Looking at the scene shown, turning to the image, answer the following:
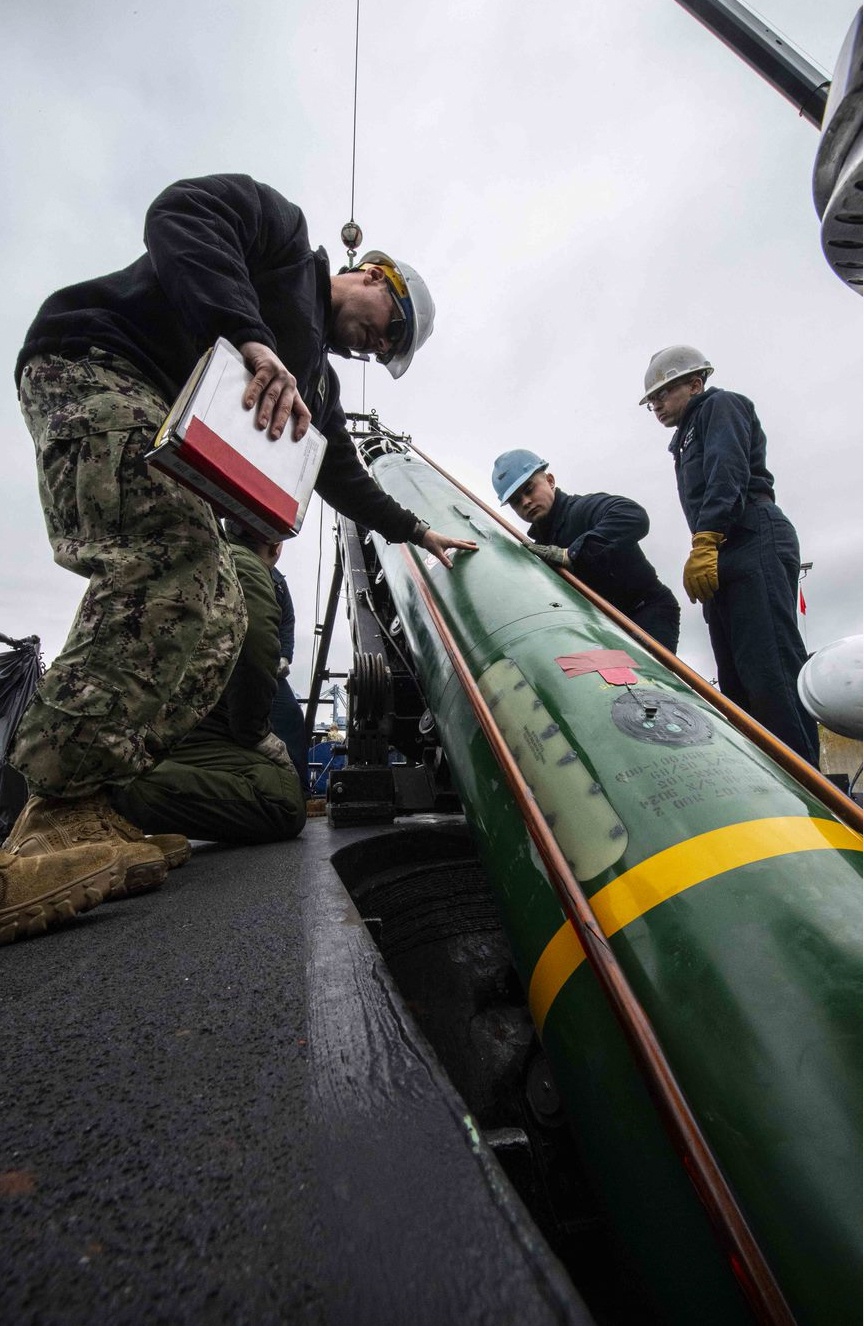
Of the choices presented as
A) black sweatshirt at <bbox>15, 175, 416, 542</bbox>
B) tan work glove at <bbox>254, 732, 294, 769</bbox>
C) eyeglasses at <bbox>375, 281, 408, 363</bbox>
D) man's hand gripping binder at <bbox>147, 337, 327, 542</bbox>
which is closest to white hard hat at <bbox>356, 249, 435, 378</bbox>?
eyeglasses at <bbox>375, 281, 408, 363</bbox>

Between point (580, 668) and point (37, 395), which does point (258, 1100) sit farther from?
point (37, 395)

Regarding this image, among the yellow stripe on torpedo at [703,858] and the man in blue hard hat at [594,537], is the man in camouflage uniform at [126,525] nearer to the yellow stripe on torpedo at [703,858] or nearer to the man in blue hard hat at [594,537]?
the yellow stripe on torpedo at [703,858]

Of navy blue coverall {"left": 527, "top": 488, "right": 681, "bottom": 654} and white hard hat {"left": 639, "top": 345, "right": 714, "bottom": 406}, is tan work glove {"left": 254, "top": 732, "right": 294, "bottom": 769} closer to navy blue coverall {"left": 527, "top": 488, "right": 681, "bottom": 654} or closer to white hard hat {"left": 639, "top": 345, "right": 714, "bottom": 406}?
navy blue coverall {"left": 527, "top": 488, "right": 681, "bottom": 654}

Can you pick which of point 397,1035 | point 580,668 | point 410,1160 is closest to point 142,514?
point 580,668

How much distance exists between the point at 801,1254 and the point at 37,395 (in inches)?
70.3

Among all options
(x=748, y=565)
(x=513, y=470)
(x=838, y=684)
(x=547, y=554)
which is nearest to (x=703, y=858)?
(x=838, y=684)

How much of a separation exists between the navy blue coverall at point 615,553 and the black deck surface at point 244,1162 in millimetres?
1932

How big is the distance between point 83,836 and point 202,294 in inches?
44.2

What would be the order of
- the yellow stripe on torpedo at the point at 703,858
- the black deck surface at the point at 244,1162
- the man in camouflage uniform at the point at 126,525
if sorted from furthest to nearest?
the man in camouflage uniform at the point at 126,525 → the yellow stripe on torpedo at the point at 703,858 → the black deck surface at the point at 244,1162

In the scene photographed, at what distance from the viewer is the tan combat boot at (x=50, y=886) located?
39.5 inches

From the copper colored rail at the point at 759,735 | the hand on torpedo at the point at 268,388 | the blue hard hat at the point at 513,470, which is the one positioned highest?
the blue hard hat at the point at 513,470

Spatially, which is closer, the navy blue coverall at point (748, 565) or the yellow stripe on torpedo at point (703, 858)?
the yellow stripe on torpedo at point (703, 858)

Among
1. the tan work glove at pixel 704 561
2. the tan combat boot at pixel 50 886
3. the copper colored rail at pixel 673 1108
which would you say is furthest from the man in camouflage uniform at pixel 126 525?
the tan work glove at pixel 704 561

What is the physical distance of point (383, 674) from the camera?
9.16ft
